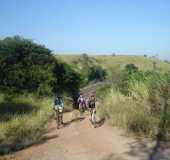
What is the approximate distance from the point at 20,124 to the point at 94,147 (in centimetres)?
629

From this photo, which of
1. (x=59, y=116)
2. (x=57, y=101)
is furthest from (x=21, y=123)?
(x=57, y=101)

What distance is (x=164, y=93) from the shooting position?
44.9 ft

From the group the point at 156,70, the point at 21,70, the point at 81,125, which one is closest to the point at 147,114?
the point at 156,70

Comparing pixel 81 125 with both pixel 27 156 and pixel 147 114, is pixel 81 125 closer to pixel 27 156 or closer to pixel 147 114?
pixel 147 114

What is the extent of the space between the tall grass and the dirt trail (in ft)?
2.54

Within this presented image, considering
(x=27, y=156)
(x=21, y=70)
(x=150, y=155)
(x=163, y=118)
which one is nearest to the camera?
(x=150, y=155)

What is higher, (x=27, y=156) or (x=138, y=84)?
(x=138, y=84)

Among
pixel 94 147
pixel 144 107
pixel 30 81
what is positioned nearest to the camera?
pixel 94 147

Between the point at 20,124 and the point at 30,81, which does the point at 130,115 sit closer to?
the point at 20,124

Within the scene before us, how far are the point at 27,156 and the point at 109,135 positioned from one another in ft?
10.6

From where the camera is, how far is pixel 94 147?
12.0 m

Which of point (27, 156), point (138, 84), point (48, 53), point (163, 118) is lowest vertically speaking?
point (27, 156)

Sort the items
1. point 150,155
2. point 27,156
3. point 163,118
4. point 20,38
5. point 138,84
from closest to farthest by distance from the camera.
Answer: point 150,155
point 27,156
point 163,118
point 138,84
point 20,38

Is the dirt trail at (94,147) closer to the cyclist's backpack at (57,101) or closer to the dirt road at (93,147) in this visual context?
the dirt road at (93,147)
